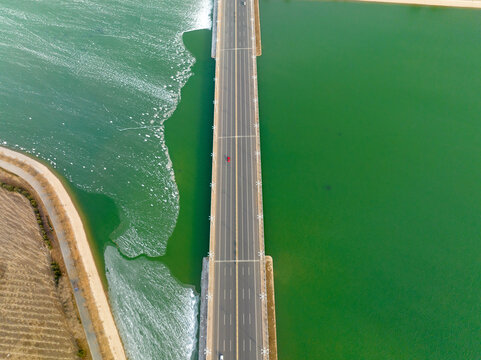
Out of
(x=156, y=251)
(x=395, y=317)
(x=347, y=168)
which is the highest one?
(x=347, y=168)

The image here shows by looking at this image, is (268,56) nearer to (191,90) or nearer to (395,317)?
(191,90)

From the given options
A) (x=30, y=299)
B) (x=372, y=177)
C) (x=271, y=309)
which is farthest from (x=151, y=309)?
(x=372, y=177)

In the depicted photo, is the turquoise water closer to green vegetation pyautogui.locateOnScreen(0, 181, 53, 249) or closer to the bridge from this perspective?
the bridge

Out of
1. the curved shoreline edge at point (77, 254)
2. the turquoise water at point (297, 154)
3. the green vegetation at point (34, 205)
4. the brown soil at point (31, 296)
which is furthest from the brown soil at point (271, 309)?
the green vegetation at point (34, 205)

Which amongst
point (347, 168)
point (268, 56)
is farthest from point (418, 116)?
point (268, 56)

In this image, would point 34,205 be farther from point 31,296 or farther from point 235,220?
point 235,220

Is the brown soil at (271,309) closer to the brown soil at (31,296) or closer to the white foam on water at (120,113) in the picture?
the white foam on water at (120,113)
